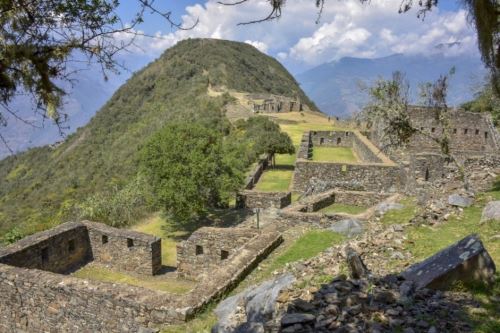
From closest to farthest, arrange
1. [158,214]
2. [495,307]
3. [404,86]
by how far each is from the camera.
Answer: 1. [495,307]
2. [404,86]
3. [158,214]

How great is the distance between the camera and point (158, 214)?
68.5 ft

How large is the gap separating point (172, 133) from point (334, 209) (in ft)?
26.8

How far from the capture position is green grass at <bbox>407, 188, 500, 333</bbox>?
4.55 metres

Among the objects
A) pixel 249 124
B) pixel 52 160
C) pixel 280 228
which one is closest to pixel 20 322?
pixel 280 228

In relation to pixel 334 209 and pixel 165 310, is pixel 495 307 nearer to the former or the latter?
pixel 165 310

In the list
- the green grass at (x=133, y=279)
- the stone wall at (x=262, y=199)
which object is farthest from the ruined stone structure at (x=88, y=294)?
the stone wall at (x=262, y=199)

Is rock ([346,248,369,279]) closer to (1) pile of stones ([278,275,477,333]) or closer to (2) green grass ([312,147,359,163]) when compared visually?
(1) pile of stones ([278,275,477,333])

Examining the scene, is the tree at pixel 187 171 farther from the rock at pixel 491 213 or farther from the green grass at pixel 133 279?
the rock at pixel 491 213

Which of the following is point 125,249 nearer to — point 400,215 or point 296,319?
point 400,215

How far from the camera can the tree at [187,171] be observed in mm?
17000

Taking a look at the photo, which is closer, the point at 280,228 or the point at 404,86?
the point at 280,228

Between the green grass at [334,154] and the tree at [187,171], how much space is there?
9.51 metres

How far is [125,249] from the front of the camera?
13.1 metres

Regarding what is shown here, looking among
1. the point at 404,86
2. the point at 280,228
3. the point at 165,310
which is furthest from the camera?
the point at 404,86
